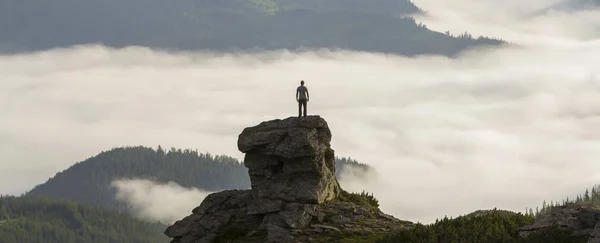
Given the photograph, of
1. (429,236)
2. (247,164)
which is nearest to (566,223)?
(429,236)

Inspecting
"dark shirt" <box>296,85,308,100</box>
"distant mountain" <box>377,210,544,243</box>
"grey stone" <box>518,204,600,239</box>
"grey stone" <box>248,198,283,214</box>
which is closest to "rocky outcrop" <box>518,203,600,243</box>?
"grey stone" <box>518,204,600,239</box>

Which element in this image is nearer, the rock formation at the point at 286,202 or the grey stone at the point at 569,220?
the grey stone at the point at 569,220

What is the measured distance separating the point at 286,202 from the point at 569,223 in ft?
69.4

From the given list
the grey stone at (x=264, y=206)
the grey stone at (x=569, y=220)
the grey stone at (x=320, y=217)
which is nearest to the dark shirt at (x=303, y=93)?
the grey stone at (x=264, y=206)

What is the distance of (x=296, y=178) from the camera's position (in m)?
63.8

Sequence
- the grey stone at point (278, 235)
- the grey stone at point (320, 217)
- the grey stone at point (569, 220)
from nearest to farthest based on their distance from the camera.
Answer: the grey stone at point (569, 220) < the grey stone at point (278, 235) < the grey stone at point (320, 217)

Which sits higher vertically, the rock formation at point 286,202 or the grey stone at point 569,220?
the rock formation at point 286,202

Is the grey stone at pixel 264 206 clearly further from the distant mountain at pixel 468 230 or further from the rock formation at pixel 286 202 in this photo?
the distant mountain at pixel 468 230

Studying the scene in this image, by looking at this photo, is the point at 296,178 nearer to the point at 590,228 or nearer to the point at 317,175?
the point at 317,175

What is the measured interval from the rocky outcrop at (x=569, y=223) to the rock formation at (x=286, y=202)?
1281 centimetres

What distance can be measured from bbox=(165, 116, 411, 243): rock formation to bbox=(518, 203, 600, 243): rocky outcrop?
42.0 ft

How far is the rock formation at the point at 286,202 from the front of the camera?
59.8 metres

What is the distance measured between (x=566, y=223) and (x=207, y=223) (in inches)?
1067

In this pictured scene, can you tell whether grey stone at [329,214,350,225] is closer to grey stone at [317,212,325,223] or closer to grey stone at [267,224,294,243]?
grey stone at [317,212,325,223]
